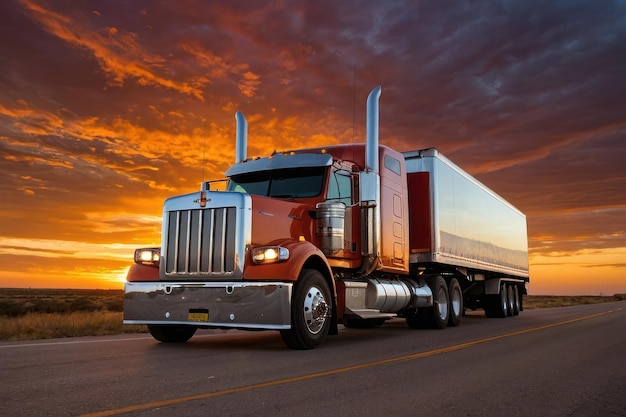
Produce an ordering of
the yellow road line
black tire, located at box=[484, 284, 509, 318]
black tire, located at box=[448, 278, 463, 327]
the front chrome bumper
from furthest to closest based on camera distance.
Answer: black tire, located at box=[484, 284, 509, 318]
black tire, located at box=[448, 278, 463, 327]
the front chrome bumper
the yellow road line

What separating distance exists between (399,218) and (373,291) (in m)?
2.10

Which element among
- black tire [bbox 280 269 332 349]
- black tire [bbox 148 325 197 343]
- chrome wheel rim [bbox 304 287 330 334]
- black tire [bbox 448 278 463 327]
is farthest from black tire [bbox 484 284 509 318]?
black tire [bbox 148 325 197 343]

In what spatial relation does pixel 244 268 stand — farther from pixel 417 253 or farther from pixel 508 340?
pixel 417 253

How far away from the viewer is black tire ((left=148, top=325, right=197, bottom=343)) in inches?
406

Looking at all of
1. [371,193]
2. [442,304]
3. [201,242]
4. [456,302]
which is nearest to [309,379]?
[201,242]

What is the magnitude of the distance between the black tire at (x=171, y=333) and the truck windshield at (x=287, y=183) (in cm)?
272

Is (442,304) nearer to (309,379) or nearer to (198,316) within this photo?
(198,316)

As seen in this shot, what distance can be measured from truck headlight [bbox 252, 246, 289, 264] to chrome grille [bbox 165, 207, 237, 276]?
0.34 m

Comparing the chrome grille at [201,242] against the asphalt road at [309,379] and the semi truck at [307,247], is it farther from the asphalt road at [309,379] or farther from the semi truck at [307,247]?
the asphalt road at [309,379]

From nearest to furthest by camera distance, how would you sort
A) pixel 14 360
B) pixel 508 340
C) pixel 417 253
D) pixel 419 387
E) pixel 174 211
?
pixel 419 387, pixel 14 360, pixel 174 211, pixel 508 340, pixel 417 253

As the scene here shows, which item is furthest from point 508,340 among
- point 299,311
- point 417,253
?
point 299,311

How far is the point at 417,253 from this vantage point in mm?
14555

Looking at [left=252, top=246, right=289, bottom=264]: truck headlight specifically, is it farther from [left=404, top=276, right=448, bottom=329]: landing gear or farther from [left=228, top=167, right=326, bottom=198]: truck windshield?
[left=404, top=276, right=448, bottom=329]: landing gear

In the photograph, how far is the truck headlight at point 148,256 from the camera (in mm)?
10011
